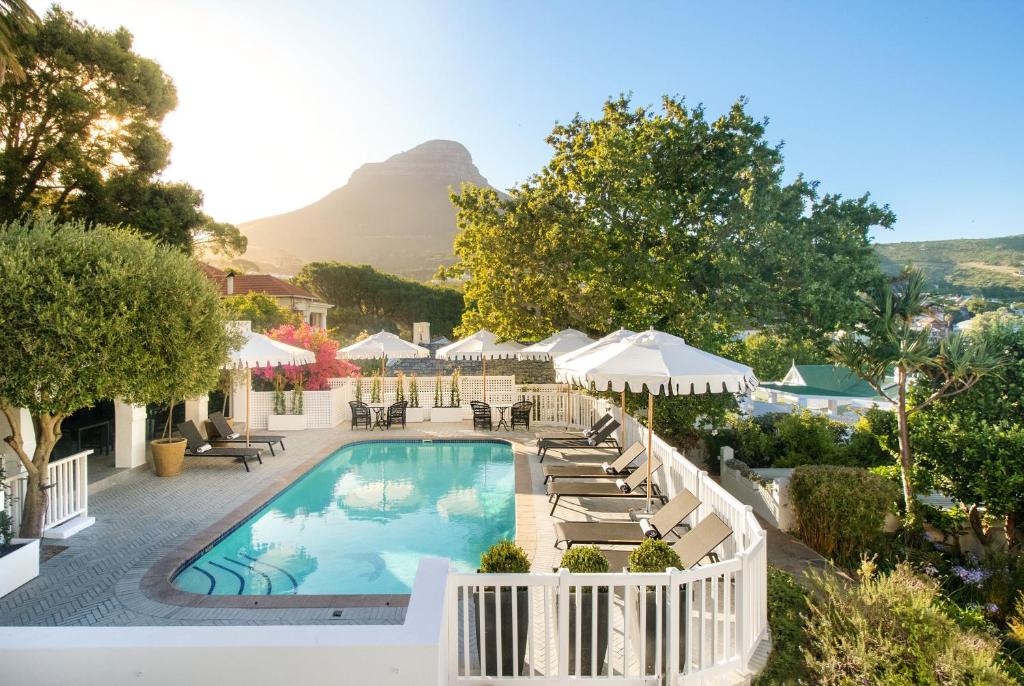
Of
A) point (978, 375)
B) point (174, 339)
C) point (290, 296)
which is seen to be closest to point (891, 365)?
point (978, 375)

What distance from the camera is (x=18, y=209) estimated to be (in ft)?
42.9

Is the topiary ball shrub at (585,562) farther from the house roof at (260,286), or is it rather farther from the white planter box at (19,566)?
the house roof at (260,286)

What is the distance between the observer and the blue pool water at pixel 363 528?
642cm

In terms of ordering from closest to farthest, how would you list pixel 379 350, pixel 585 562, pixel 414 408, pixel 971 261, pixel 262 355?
pixel 585 562, pixel 262 355, pixel 379 350, pixel 414 408, pixel 971 261

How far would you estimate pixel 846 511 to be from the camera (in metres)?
7.16

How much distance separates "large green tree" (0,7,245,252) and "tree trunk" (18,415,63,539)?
305 inches

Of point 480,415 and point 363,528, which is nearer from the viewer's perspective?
point 363,528

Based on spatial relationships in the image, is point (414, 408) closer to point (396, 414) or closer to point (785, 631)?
point (396, 414)

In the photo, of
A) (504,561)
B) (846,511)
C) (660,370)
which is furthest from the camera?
(846,511)

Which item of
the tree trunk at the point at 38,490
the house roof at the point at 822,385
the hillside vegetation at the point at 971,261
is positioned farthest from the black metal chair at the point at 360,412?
the hillside vegetation at the point at 971,261

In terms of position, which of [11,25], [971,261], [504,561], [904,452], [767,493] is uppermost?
[971,261]

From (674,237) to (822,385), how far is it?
10.5 meters

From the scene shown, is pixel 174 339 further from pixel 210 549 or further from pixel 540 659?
pixel 540 659

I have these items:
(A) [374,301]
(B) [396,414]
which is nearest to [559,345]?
(B) [396,414]
